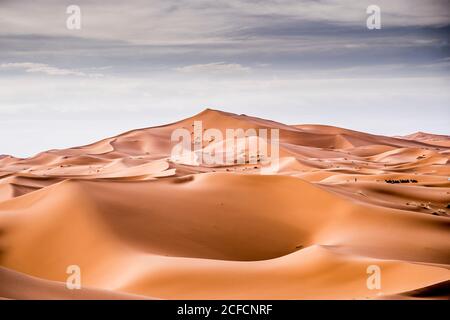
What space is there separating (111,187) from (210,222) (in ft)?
10.2

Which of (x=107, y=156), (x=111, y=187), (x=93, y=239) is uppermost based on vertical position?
(x=107, y=156)

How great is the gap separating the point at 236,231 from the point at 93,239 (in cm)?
296

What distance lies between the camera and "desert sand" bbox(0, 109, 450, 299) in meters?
7.30

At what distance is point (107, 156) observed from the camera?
46.6 meters

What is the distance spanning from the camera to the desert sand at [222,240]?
730 cm

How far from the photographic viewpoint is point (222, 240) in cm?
1123

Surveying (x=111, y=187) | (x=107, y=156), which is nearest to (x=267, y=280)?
(x=111, y=187)
